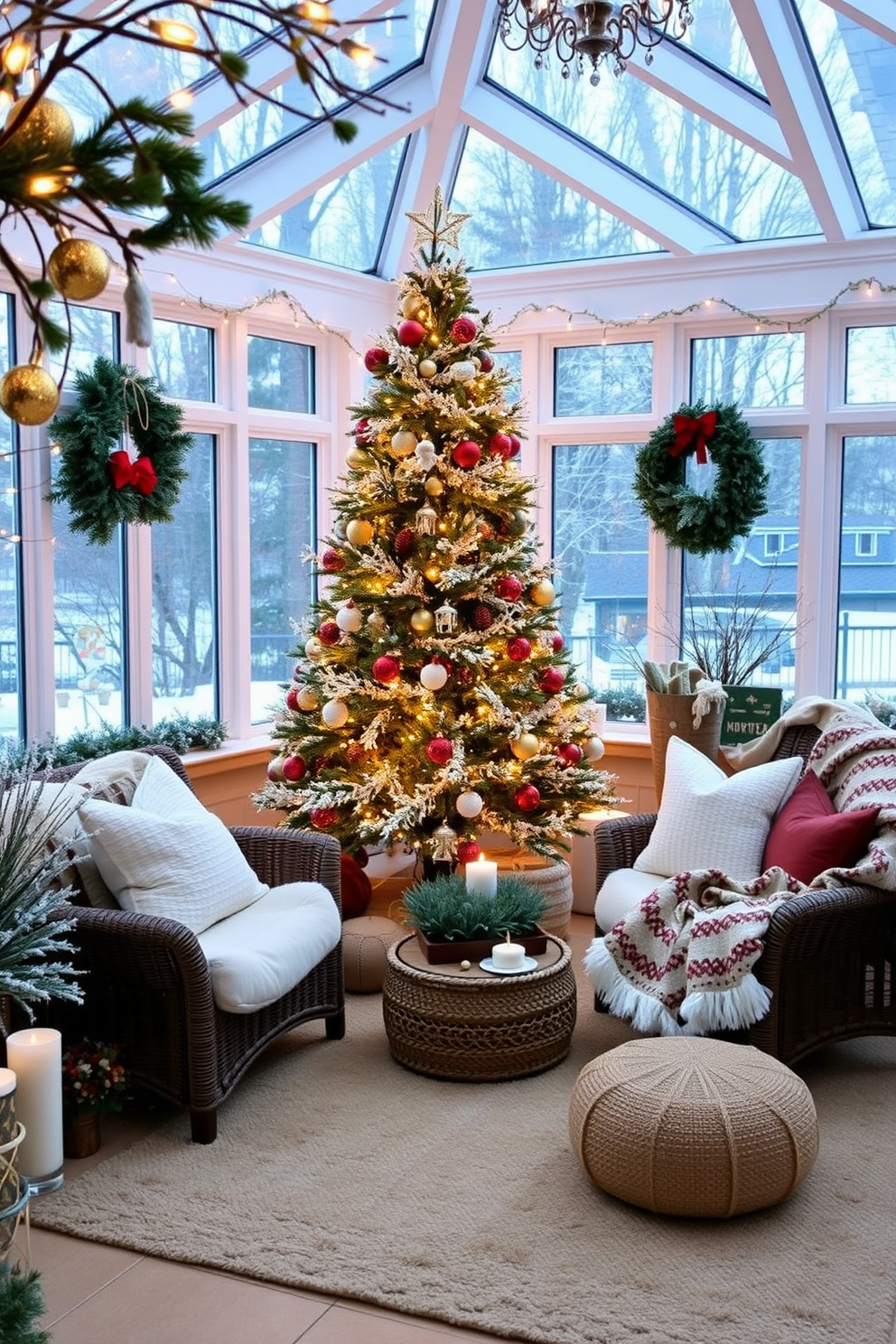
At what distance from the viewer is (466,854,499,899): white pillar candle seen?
153 inches

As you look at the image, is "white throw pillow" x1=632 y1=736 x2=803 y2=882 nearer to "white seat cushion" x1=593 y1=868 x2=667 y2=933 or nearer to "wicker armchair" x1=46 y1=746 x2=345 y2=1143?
"white seat cushion" x1=593 y1=868 x2=667 y2=933

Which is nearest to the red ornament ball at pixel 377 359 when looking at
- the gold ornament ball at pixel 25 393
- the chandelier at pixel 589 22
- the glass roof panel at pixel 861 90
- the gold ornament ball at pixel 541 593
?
the gold ornament ball at pixel 541 593

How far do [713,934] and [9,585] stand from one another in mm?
2907

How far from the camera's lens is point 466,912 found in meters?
3.79

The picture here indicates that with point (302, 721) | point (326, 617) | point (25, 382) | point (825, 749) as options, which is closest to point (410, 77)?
point (326, 617)

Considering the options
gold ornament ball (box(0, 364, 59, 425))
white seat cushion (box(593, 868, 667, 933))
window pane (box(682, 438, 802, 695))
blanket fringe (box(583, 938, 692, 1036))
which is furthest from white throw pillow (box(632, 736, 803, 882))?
gold ornament ball (box(0, 364, 59, 425))

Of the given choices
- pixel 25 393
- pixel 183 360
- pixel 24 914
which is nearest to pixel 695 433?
pixel 183 360

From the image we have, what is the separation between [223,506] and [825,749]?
9.53 feet

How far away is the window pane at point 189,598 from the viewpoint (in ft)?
18.1

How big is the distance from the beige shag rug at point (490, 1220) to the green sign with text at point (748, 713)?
6.37 ft

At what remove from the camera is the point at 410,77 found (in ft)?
18.1

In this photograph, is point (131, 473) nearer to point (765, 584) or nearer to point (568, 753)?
point (568, 753)

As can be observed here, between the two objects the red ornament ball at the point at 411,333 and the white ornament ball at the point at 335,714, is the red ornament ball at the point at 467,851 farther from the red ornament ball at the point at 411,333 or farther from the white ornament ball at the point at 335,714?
the red ornament ball at the point at 411,333

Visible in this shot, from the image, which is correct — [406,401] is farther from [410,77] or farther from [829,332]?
[829,332]
